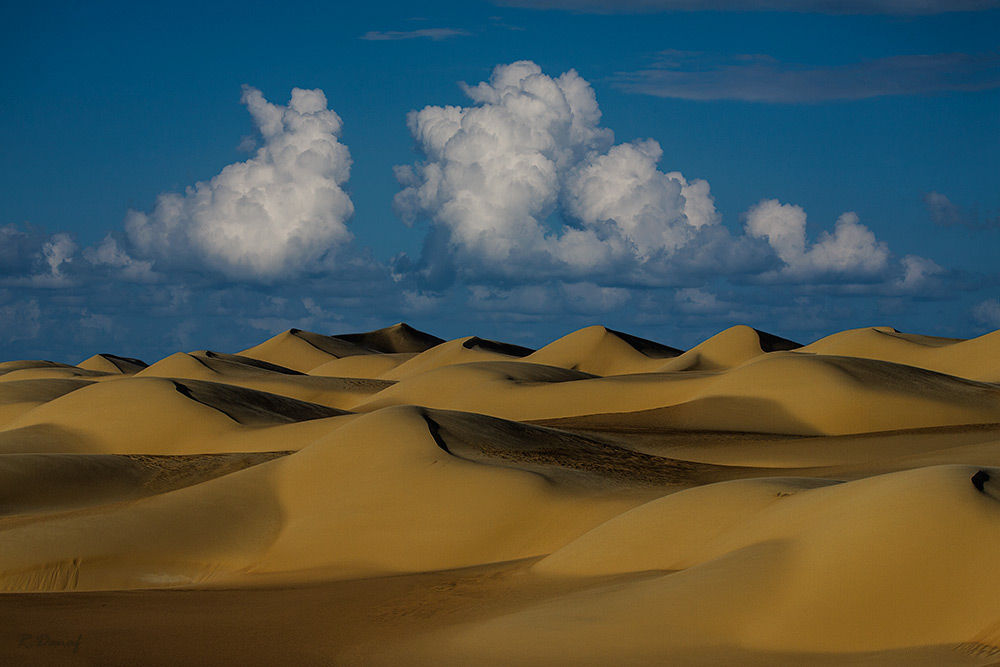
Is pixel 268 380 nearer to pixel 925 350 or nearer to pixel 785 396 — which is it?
pixel 785 396

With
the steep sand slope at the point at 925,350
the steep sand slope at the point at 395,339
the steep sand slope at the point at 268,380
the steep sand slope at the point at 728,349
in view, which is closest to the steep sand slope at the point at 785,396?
the steep sand slope at the point at 268,380

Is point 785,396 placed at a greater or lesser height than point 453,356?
lesser

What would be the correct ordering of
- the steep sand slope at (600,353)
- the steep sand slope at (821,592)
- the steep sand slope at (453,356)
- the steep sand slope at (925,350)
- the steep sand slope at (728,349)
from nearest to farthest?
the steep sand slope at (821,592) < the steep sand slope at (925,350) < the steep sand slope at (728,349) < the steep sand slope at (600,353) < the steep sand slope at (453,356)

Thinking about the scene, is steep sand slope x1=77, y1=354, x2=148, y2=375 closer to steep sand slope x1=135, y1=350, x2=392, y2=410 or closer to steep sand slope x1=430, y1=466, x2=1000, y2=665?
steep sand slope x1=135, y1=350, x2=392, y2=410

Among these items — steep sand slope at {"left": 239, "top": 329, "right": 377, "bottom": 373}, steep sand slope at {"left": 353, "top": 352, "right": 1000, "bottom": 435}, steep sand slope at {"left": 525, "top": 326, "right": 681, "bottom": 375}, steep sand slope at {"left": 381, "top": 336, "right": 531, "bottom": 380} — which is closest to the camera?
steep sand slope at {"left": 353, "top": 352, "right": 1000, "bottom": 435}

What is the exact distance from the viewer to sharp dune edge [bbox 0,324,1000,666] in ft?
38.8

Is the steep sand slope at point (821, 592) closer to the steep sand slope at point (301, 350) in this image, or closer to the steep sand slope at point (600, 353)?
the steep sand slope at point (600, 353)

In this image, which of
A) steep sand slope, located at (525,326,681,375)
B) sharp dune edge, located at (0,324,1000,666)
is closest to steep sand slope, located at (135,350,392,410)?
sharp dune edge, located at (0,324,1000,666)

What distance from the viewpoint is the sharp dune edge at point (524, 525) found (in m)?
11.8

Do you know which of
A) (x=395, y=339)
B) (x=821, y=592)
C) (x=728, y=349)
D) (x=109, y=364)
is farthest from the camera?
(x=395, y=339)

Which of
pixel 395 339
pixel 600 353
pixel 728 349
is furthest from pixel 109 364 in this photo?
pixel 728 349

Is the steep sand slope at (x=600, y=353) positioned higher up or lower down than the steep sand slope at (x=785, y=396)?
higher up

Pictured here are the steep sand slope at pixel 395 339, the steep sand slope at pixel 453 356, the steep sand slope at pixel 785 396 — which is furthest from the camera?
the steep sand slope at pixel 395 339

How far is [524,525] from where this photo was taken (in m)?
22.2
